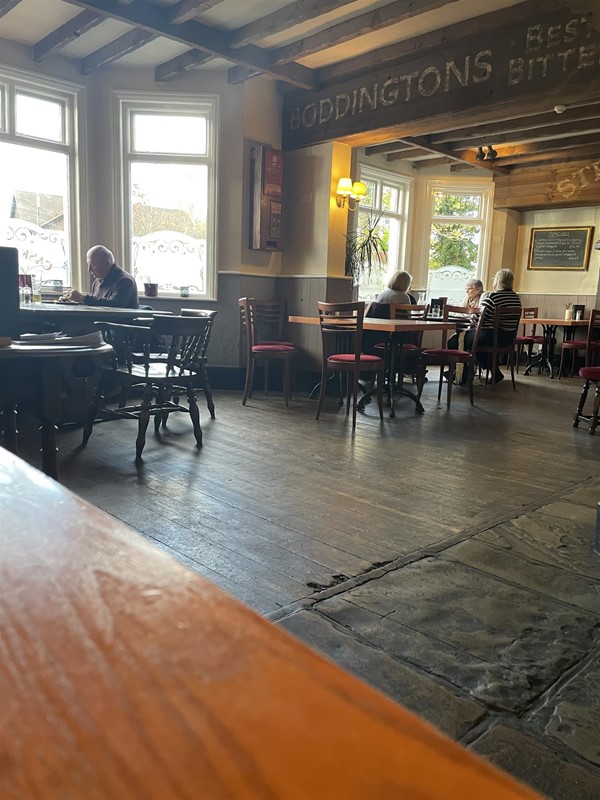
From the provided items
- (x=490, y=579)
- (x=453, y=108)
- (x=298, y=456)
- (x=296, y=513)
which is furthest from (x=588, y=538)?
(x=453, y=108)

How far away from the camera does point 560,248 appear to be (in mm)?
9477

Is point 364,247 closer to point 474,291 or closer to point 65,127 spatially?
point 474,291

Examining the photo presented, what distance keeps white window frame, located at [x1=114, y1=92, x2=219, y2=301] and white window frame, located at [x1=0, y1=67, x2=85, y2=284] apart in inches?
15.0

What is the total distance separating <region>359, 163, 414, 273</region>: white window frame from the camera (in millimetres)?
8828

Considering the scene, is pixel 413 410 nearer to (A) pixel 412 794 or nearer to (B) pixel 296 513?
(B) pixel 296 513

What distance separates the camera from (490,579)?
2117 mm

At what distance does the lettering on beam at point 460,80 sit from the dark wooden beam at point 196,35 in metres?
0.34

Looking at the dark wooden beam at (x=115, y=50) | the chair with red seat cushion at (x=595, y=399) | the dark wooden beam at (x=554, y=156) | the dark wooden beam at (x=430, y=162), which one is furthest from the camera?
the dark wooden beam at (x=430, y=162)

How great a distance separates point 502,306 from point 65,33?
4.80m

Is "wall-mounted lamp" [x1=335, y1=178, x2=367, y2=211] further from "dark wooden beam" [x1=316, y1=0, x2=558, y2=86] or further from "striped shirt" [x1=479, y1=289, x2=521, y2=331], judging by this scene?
"striped shirt" [x1=479, y1=289, x2=521, y2=331]

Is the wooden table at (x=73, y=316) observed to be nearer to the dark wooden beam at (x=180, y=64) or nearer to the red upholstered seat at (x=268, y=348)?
the red upholstered seat at (x=268, y=348)

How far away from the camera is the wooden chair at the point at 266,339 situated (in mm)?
5285

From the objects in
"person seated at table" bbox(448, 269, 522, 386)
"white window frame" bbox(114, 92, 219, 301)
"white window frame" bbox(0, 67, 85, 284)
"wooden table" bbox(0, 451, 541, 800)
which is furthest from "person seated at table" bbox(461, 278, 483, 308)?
"wooden table" bbox(0, 451, 541, 800)

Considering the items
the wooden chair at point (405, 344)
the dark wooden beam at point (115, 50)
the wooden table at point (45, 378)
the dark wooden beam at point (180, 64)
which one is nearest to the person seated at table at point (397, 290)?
the wooden chair at point (405, 344)
